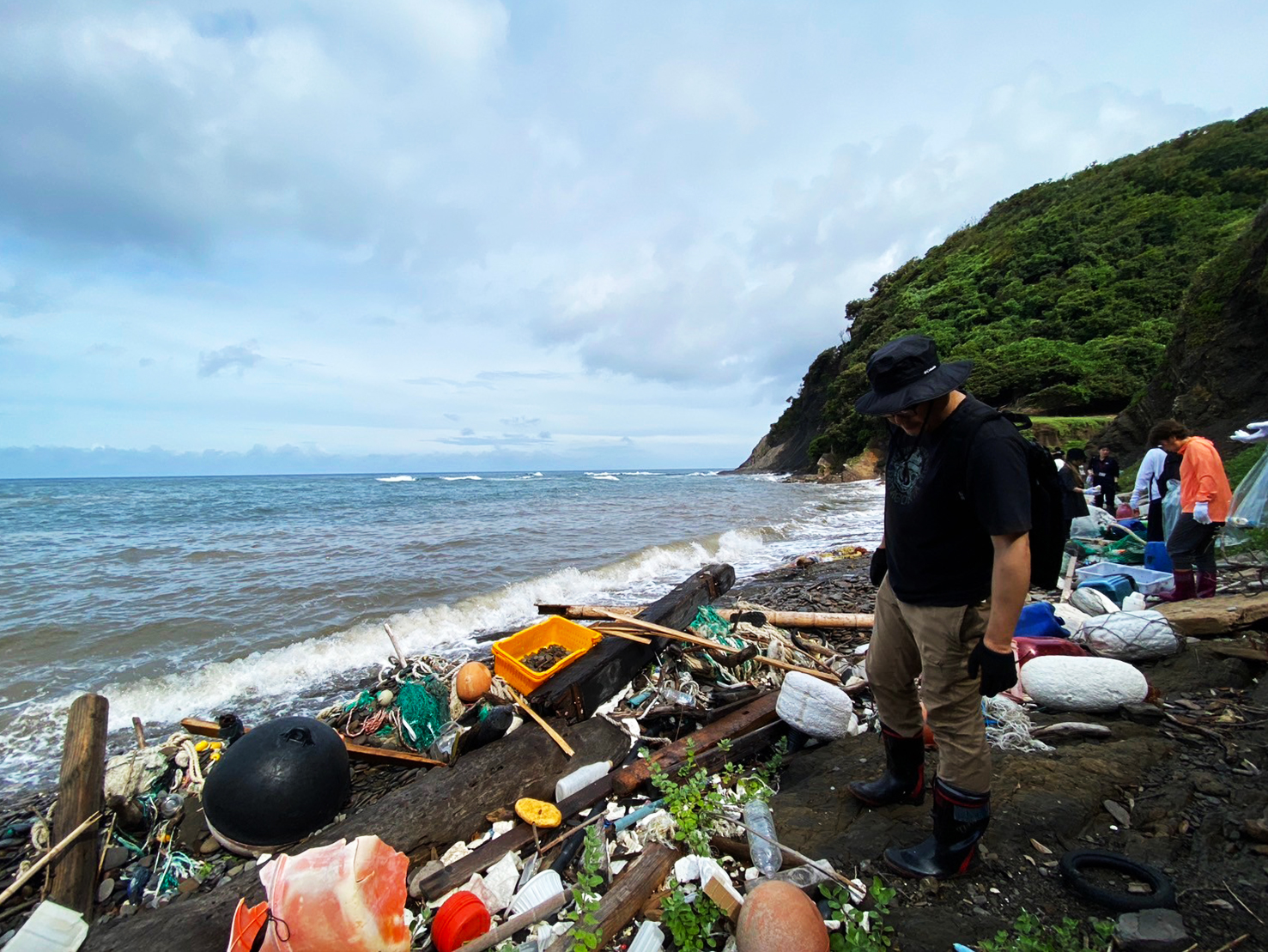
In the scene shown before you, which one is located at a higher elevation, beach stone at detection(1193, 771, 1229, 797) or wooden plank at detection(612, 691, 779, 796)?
beach stone at detection(1193, 771, 1229, 797)

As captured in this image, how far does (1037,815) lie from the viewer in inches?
99.9

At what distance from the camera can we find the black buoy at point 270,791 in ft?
9.97

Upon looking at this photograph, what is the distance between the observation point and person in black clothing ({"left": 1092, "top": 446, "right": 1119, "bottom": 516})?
11.7 meters

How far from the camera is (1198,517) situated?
531cm

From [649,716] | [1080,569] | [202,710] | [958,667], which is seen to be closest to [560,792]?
[649,716]

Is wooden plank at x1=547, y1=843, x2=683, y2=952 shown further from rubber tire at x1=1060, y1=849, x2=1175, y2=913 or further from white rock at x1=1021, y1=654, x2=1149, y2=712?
white rock at x1=1021, y1=654, x2=1149, y2=712

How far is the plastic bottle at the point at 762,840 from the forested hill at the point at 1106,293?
1645 centimetres

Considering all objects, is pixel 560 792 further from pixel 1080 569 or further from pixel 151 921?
pixel 1080 569

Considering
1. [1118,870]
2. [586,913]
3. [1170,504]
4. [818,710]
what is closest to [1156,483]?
[1170,504]

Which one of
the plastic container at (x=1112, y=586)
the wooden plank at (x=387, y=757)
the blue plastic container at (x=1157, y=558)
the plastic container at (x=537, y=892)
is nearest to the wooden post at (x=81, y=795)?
the wooden plank at (x=387, y=757)

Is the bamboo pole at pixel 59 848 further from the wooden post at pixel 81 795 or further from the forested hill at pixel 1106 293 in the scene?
the forested hill at pixel 1106 293

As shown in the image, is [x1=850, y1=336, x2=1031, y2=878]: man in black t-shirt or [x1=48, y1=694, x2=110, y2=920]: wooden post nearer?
[x1=850, y1=336, x2=1031, y2=878]: man in black t-shirt

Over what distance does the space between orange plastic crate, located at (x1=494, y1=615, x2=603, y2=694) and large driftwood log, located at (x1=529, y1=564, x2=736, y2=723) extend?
80 mm

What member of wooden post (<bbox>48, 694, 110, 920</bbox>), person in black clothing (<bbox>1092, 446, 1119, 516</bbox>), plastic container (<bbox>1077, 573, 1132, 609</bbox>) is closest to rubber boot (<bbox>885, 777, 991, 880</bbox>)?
wooden post (<bbox>48, 694, 110, 920</bbox>)
